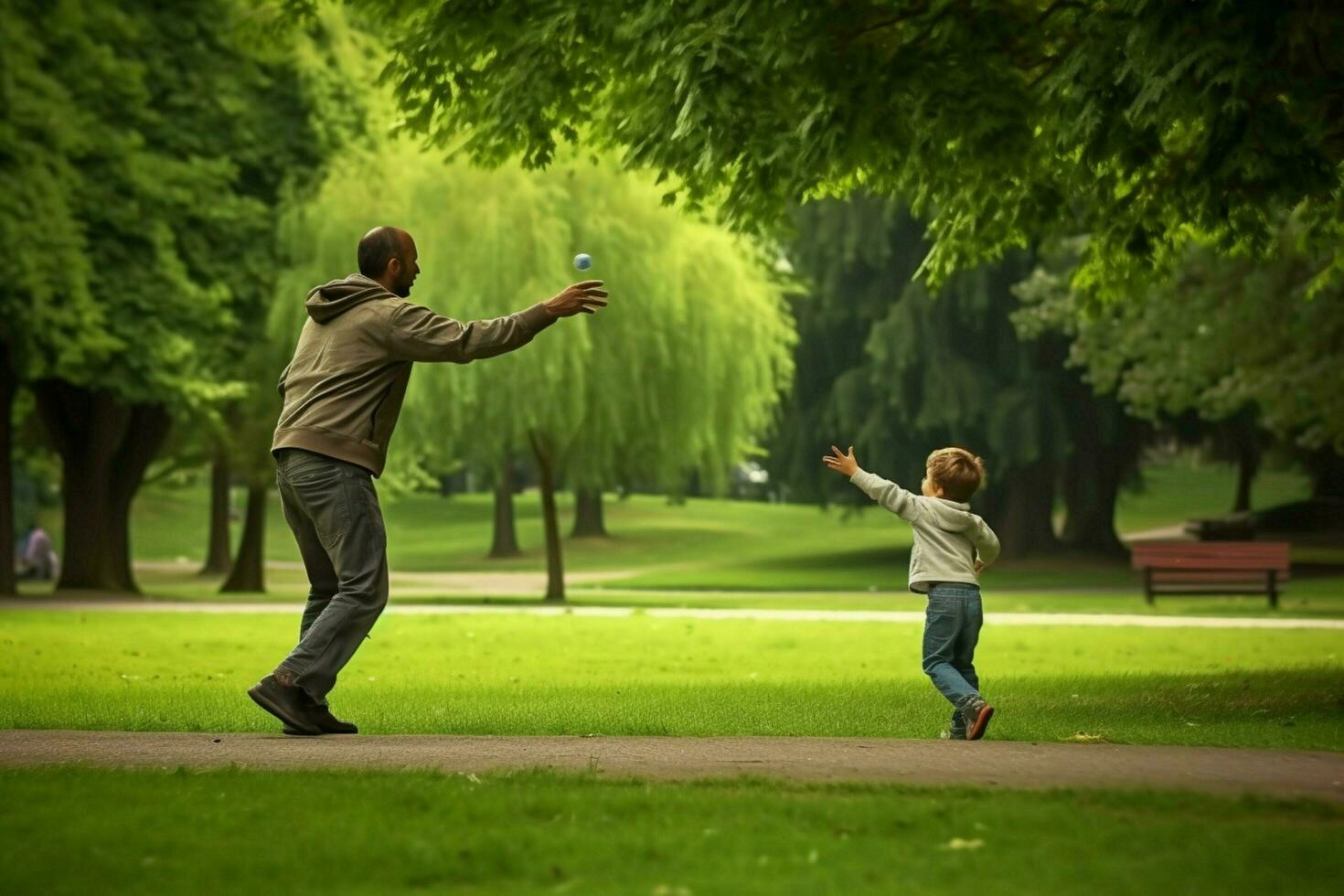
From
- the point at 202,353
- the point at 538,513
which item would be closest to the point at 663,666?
the point at 202,353

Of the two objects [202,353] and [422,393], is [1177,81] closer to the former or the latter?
[422,393]

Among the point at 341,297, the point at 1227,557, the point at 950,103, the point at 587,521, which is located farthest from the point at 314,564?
the point at 587,521

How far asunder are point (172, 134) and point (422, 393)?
605 centimetres

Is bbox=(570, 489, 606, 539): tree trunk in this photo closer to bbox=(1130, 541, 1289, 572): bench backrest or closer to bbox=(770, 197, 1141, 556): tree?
bbox=(770, 197, 1141, 556): tree

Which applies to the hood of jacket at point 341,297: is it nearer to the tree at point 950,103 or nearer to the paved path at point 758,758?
the paved path at point 758,758

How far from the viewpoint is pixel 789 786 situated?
6766 mm

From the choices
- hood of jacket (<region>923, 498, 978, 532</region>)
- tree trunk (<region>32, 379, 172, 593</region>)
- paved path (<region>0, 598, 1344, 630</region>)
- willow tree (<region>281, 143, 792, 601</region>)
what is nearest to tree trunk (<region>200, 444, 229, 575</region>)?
tree trunk (<region>32, 379, 172, 593</region>)

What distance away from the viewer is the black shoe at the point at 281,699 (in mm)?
8141

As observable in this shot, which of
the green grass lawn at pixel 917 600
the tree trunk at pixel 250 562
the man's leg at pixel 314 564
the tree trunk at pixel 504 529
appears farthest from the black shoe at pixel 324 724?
the tree trunk at pixel 504 529

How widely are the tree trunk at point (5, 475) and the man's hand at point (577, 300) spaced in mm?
21774

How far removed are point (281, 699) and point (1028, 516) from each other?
117 ft

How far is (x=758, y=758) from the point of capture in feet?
25.2

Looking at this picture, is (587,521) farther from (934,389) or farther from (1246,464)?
(934,389)

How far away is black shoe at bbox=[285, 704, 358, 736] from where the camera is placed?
8.38 meters
